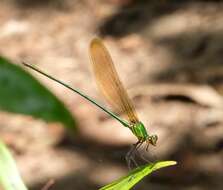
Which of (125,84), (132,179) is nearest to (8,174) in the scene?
(132,179)

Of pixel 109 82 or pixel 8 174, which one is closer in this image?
pixel 8 174

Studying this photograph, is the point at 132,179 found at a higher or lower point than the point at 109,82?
lower

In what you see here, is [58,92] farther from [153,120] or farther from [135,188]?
[135,188]

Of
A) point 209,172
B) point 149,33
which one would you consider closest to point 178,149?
point 209,172

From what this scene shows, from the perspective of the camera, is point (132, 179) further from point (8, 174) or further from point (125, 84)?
point (125, 84)

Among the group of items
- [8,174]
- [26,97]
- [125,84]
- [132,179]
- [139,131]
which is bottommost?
[132,179]

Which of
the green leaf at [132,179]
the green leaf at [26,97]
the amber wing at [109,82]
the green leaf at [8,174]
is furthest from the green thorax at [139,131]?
the green leaf at [132,179]

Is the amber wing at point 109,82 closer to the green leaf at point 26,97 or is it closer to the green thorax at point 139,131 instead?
the green thorax at point 139,131
